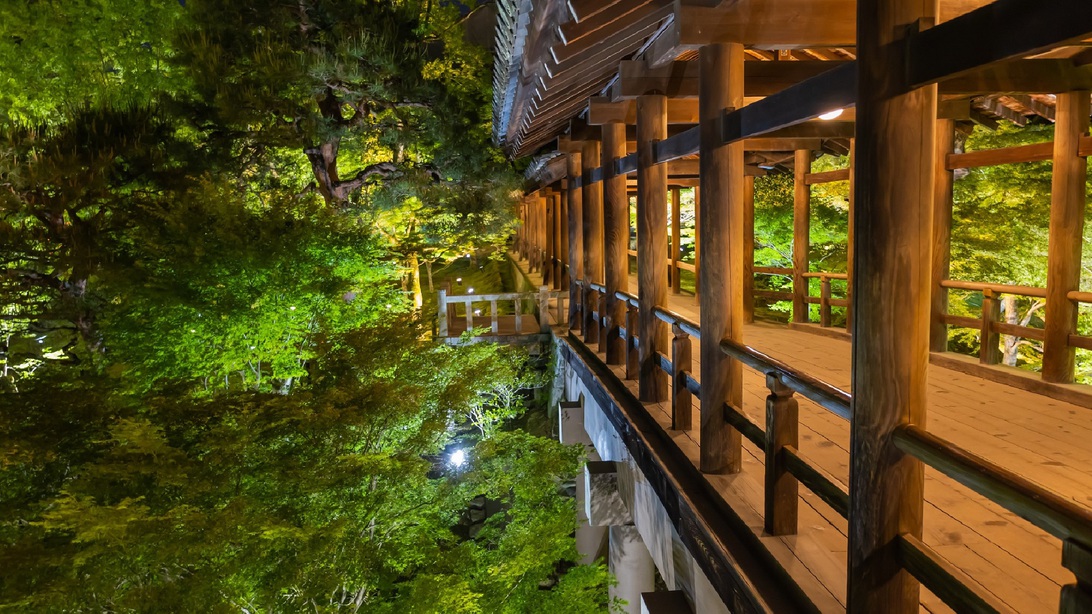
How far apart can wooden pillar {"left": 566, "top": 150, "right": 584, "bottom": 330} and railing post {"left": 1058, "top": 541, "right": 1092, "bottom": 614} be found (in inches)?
319

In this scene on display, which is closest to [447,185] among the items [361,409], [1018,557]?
[361,409]

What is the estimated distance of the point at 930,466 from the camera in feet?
8.52

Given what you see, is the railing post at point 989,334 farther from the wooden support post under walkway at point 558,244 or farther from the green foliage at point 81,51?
the green foliage at point 81,51

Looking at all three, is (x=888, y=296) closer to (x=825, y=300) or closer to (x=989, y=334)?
(x=989, y=334)

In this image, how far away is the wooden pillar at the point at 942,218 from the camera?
22.0ft

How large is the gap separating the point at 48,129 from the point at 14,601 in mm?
8830

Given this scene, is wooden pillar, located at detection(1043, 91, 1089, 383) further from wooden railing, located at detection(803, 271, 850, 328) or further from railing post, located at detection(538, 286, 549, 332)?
railing post, located at detection(538, 286, 549, 332)

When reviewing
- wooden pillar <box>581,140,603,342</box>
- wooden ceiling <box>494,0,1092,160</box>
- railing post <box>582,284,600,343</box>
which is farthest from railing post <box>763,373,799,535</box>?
railing post <box>582,284,600,343</box>

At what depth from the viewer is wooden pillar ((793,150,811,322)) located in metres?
9.36

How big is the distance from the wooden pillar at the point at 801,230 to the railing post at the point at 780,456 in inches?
280

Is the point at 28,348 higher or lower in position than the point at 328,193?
lower

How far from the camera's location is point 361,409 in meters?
6.04

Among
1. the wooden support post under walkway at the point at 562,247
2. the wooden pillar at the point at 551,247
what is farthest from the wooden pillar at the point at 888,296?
the wooden pillar at the point at 551,247

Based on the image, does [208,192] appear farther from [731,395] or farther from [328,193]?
[731,395]
